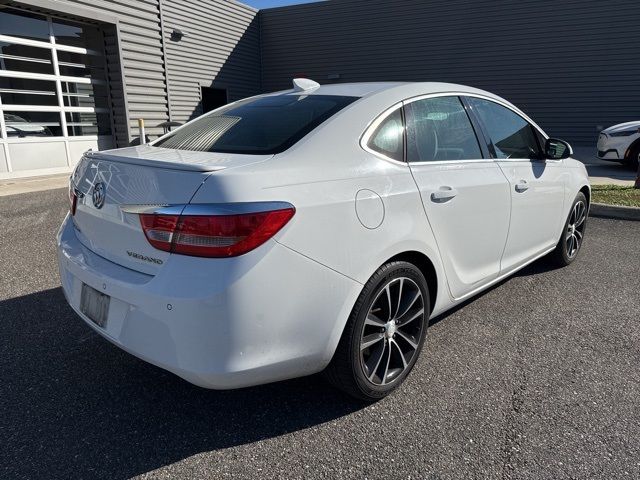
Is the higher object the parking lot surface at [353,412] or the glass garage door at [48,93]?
the glass garage door at [48,93]

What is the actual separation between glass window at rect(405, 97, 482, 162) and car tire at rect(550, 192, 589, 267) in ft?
5.79

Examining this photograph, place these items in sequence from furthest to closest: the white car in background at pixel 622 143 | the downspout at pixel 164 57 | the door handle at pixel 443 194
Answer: the downspout at pixel 164 57 < the white car in background at pixel 622 143 < the door handle at pixel 443 194

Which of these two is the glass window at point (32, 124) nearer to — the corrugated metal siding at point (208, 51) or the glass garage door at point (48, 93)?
the glass garage door at point (48, 93)

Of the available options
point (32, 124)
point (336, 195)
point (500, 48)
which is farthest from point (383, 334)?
point (500, 48)

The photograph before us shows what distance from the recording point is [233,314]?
1.82 metres

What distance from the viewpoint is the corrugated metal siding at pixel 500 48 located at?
514 inches

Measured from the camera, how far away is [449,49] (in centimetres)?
1476

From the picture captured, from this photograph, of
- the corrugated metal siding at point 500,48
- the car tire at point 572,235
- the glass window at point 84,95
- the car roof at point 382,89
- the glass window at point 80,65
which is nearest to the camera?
the car roof at point 382,89

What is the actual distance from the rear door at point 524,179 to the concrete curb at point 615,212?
3.31 m

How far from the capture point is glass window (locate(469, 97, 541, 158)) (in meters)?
3.29

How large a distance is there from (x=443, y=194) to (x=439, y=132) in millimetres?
472

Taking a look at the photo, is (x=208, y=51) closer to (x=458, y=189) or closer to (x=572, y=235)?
Answer: (x=572, y=235)

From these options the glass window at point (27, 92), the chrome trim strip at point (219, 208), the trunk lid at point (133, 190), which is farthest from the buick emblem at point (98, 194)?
the glass window at point (27, 92)

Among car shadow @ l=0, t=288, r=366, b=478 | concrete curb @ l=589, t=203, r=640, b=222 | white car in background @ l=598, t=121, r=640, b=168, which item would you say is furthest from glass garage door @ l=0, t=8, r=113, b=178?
white car in background @ l=598, t=121, r=640, b=168
